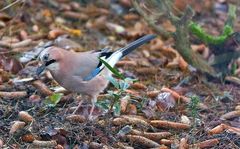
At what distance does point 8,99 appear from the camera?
4.71 meters

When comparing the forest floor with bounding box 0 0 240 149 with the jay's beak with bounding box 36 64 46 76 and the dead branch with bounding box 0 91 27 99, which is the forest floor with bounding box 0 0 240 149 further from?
the jay's beak with bounding box 36 64 46 76

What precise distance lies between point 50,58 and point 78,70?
0.86 ft

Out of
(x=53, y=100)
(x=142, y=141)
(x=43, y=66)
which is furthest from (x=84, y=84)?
(x=142, y=141)

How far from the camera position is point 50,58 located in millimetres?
4441

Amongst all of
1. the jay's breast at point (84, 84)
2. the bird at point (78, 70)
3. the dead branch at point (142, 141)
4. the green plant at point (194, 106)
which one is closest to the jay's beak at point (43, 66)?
the bird at point (78, 70)

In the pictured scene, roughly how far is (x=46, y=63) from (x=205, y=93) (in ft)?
4.73

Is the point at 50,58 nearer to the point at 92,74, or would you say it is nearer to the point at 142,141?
the point at 92,74

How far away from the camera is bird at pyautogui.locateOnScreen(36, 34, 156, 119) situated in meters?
4.47

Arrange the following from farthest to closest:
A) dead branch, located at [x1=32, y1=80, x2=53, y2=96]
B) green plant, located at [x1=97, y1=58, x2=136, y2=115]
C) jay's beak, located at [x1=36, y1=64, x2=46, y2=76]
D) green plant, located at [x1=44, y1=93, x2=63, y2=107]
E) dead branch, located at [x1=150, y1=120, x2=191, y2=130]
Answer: dead branch, located at [x1=32, y1=80, x2=53, y2=96] → green plant, located at [x1=44, y1=93, x2=63, y2=107] → dead branch, located at [x1=150, y1=120, x2=191, y2=130] → jay's beak, located at [x1=36, y1=64, x2=46, y2=76] → green plant, located at [x1=97, y1=58, x2=136, y2=115]

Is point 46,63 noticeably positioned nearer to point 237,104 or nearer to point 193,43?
point 237,104

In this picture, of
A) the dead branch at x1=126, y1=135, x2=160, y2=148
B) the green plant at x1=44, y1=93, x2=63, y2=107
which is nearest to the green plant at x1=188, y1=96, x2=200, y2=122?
the dead branch at x1=126, y1=135, x2=160, y2=148

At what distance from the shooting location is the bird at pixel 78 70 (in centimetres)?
447

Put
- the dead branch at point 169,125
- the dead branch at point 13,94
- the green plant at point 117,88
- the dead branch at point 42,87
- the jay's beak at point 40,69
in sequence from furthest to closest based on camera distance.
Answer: the dead branch at point 42,87
the dead branch at point 13,94
the dead branch at point 169,125
the jay's beak at point 40,69
the green plant at point 117,88

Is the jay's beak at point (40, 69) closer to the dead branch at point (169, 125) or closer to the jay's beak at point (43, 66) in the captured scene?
the jay's beak at point (43, 66)
